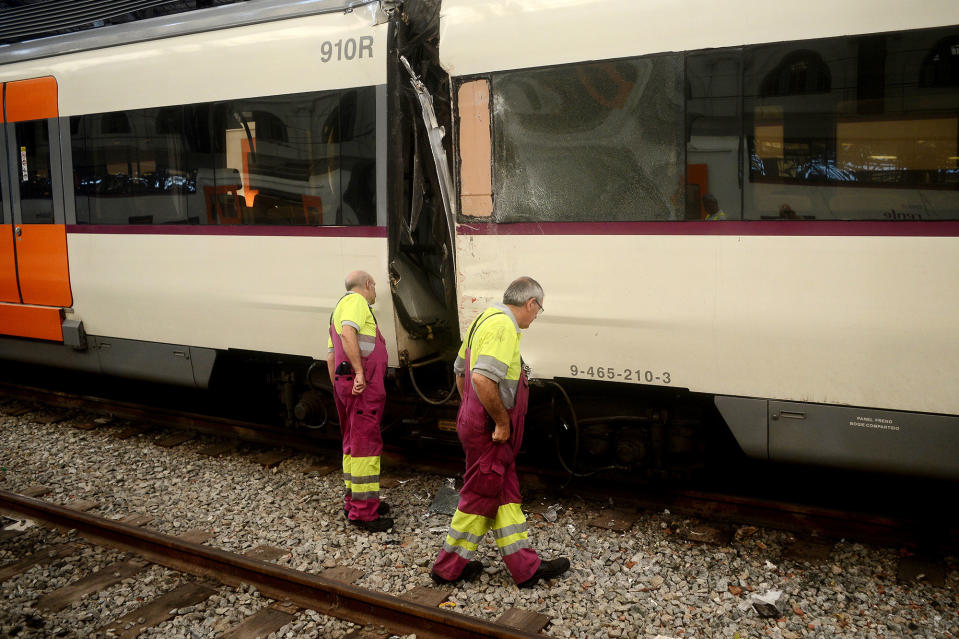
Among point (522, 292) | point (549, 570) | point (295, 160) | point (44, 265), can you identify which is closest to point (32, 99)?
point (44, 265)

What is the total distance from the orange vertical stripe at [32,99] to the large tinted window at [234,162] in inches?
14.4

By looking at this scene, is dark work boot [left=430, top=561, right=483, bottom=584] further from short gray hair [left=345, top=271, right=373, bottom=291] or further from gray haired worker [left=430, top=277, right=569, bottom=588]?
short gray hair [left=345, top=271, right=373, bottom=291]

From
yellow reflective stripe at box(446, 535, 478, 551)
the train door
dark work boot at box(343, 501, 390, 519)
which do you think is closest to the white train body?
the train door

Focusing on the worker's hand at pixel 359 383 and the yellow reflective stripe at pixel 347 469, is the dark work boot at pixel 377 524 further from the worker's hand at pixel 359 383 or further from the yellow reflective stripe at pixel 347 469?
the worker's hand at pixel 359 383

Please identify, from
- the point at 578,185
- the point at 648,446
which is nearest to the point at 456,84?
the point at 578,185

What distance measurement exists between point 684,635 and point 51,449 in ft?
19.4

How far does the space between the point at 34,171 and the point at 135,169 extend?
4.70ft

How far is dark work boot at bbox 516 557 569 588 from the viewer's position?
4695mm

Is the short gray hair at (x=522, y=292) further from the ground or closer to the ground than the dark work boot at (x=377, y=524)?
further from the ground

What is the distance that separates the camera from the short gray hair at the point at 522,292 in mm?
4461

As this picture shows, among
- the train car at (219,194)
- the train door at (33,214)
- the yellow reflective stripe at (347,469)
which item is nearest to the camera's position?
the yellow reflective stripe at (347,469)

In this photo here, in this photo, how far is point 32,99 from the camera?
7883 mm

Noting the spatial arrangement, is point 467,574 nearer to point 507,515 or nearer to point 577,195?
point 507,515

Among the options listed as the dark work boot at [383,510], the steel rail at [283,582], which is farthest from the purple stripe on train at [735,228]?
the steel rail at [283,582]
